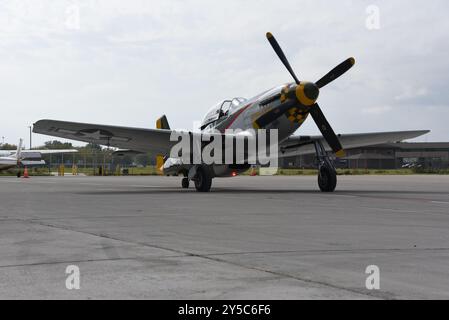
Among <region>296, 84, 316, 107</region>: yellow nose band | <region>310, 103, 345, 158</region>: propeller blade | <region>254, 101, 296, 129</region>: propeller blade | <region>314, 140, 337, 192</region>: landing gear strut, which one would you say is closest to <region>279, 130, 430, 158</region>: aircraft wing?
<region>314, 140, 337, 192</region>: landing gear strut

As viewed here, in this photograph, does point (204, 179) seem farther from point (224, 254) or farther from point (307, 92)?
point (224, 254)

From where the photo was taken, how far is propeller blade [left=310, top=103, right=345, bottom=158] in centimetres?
2025

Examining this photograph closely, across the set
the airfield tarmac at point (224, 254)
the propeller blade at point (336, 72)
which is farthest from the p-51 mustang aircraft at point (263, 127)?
the airfield tarmac at point (224, 254)

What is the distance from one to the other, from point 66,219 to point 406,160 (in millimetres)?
118880

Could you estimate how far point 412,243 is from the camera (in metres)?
7.51

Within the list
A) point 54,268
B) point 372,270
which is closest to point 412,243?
point 372,270

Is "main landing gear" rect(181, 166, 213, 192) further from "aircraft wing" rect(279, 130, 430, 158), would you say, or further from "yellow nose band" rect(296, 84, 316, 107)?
"yellow nose band" rect(296, 84, 316, 107)

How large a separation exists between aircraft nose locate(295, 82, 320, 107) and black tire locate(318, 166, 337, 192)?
3.11m

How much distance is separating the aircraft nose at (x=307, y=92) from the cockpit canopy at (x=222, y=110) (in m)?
3.29

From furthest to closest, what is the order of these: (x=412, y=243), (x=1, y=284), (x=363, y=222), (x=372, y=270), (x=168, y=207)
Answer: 1. (x=168, y=207)
2. (x=363, y=222)
3. (x=412, y=243)
4. (x=372, y=270)
5. (x=1, y=284)

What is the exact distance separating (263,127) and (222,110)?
2880mm

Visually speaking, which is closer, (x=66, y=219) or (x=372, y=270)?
(x=372, y=270)

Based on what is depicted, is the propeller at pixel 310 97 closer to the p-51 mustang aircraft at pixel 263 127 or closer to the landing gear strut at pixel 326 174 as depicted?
the p-51 mustang aircraft at pixel 263 127
